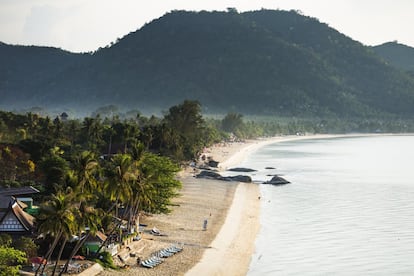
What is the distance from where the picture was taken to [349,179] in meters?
111

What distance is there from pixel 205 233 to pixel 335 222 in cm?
1760

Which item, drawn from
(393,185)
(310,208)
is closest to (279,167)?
(393,185)

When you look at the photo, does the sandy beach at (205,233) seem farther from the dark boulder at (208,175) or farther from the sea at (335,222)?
the dark boulder at (208,175)

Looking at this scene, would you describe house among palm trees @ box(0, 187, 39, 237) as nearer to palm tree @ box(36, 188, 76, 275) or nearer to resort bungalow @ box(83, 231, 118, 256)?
resort bungalow @ box(83, 231, 118, 256)

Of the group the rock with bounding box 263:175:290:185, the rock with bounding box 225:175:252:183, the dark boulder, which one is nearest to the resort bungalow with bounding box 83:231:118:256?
the rock with bounding box 225:175:252:183

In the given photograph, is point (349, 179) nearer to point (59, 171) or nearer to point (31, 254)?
point (59, 171)

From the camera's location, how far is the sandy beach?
45.5 meters

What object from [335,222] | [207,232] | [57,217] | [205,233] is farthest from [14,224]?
[335,222]

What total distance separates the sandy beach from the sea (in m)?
1.46

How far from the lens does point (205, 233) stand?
188 feet

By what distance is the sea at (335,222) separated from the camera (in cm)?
4972

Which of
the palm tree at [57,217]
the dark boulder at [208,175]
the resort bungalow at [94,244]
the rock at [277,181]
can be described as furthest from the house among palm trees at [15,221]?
the rock at [277,181]

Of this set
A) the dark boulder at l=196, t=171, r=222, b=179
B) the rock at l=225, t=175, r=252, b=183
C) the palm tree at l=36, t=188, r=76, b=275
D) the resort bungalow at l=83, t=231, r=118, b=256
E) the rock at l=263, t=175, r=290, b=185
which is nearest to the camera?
the palm tree at l=36, t=188, r=76, b=275

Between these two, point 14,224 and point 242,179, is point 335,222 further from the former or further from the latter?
point 14,224
